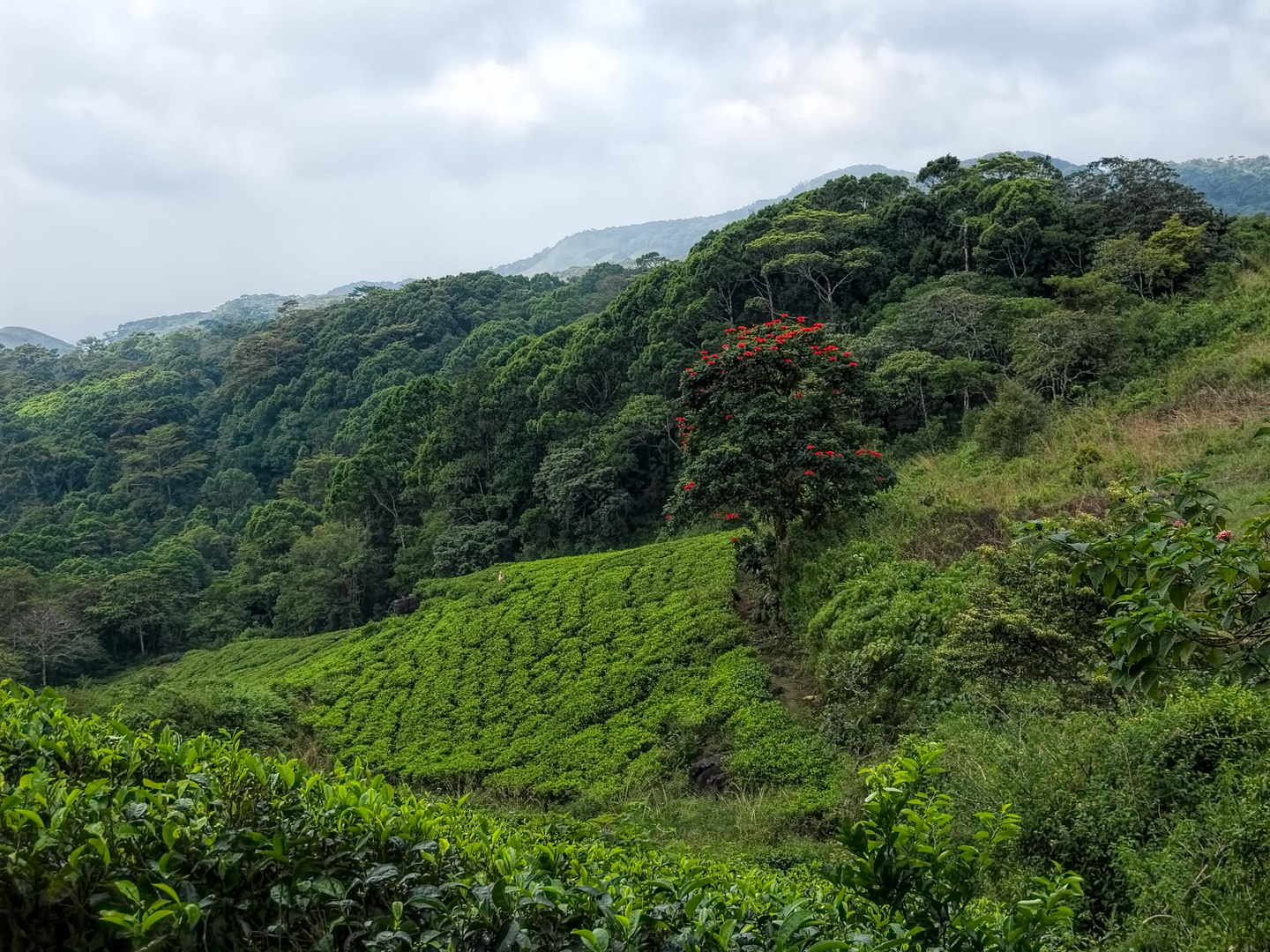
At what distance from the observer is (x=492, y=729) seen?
37.5ft

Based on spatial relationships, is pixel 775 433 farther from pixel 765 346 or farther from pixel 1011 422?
pixel 1011 422

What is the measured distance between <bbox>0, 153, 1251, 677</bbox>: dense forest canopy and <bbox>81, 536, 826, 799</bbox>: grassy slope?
2.53 m

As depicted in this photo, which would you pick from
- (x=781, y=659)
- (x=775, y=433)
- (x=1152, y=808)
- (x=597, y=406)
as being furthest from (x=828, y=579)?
(x=597, y=406)

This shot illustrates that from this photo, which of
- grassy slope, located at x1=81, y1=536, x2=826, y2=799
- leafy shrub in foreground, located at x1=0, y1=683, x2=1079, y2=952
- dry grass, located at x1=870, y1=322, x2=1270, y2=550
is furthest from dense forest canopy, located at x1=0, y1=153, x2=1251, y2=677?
leafy shrub in foreground, located at x1=0, y1=683, x2=1079, y2=952

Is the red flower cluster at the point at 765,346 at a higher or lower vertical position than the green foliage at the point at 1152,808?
higher

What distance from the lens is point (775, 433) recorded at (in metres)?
9.98

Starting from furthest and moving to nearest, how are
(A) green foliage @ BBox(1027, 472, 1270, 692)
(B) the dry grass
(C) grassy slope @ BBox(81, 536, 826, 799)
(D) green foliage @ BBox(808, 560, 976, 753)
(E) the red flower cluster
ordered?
(E) the red flower cluster
(C) grassy slope @ BBox(81, 536, 826, 799)
(B) the dry grass
(D) green foliage @ BBox(808, 560, 976, 753)
(A) green foliage @ BBox(1027, 472, 1270, 692)

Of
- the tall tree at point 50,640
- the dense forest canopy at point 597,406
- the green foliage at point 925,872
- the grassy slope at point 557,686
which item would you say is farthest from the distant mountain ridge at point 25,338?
the green foliage at point 925,872

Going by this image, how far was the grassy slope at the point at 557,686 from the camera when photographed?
29.8ft

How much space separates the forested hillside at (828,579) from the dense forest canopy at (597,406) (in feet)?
0.45

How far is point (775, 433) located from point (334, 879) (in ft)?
28.3

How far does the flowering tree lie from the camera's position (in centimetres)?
999

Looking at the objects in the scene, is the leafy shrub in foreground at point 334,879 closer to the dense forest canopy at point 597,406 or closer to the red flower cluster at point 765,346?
the dense forest canopy at point 597,406

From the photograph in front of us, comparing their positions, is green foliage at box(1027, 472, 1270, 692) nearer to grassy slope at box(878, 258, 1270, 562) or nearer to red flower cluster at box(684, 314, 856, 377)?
grassy slope at box(878, 258, 1270, 562)
